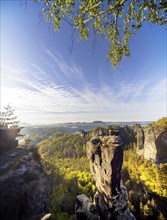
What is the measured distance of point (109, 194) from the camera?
1348 inches

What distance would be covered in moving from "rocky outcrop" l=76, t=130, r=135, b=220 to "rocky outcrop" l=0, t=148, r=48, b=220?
11213 mm

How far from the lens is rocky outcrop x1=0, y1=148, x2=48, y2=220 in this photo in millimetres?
21547

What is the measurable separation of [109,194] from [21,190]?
1904 cm

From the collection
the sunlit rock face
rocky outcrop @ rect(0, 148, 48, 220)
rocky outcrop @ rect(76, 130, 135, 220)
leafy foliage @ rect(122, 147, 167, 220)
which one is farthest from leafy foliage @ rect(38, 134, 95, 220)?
the sunlit rock face

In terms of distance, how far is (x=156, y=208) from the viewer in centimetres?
5253

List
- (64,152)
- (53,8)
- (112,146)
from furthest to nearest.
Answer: (64,152), (112,146), (53,8)

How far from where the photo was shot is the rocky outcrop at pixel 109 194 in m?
32.2

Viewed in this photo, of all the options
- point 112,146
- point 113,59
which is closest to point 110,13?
point 113,59

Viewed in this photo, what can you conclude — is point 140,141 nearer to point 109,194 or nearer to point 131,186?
point 131,186

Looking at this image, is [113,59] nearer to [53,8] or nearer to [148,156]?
[53,8]

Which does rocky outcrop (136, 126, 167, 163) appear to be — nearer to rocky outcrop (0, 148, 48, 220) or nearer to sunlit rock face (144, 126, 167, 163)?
sunlit rock face (144, 126, 167, 163)

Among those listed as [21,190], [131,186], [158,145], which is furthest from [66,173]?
[21,190]

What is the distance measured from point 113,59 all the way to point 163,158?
86.7m

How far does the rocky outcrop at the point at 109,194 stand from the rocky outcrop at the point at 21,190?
36.8 feet
